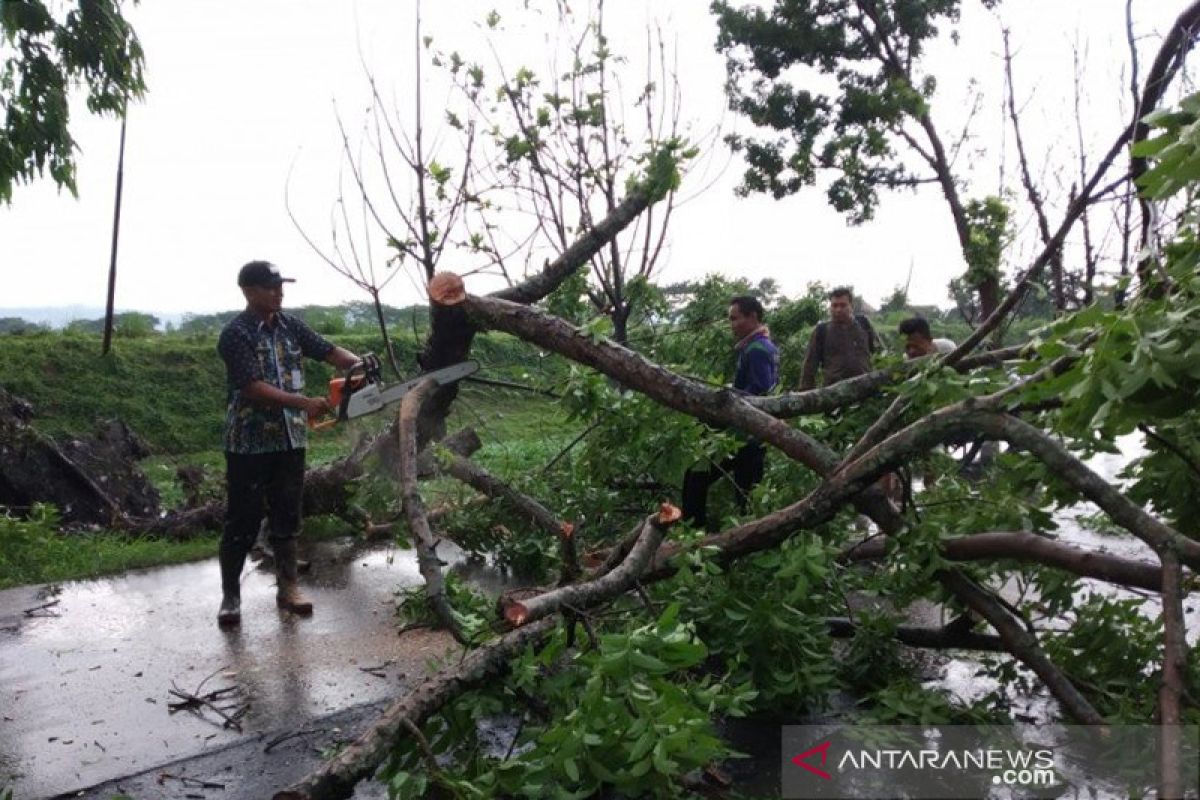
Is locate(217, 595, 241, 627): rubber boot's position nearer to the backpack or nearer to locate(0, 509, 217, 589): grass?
locate(0, 509, 217, 589): grass

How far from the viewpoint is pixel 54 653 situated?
15.4ft

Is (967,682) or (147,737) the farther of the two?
(967,682)

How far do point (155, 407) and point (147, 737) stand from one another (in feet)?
33.0

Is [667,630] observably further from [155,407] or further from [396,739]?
[155,407]

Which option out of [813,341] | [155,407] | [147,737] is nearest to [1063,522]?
[813,341]

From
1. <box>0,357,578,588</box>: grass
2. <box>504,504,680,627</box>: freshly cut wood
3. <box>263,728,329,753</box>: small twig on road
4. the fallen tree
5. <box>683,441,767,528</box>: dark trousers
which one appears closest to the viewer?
the fallen tree

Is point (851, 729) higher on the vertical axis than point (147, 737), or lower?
higher

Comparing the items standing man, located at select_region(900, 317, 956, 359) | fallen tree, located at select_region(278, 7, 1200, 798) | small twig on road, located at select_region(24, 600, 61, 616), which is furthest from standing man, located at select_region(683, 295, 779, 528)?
small twig on road, located at select_region(24, 600, 61, 616)

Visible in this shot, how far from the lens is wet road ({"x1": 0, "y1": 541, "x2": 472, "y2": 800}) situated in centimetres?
355

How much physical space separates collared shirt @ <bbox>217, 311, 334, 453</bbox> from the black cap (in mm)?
162

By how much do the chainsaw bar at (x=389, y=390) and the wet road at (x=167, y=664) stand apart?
1.16 meters

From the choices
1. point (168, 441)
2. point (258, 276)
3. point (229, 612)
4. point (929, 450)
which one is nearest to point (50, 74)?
point (258, 276)

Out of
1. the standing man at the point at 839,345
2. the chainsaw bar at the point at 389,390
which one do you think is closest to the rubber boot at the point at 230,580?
the chainsaw bar at the point at 389,390

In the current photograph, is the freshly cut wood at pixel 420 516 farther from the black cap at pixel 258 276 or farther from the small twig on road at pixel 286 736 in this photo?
the black cap at pixel 258 276
